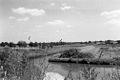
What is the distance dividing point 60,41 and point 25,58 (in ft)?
3.33

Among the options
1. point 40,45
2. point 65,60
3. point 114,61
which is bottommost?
point 65,60

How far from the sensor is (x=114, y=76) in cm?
311

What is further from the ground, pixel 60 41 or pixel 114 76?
pixel 60 41

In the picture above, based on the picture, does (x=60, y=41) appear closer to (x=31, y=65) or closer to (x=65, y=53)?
(x=31, y=65)

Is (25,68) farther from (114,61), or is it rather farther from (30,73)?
(114,61)

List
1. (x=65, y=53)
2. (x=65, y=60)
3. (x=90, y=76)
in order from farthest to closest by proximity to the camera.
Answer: (x=65, y=53), (x=65, y=60), (x=90, y=76)

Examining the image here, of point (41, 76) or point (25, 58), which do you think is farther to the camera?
point (25, 58)

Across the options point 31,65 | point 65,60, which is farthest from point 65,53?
point 31,65

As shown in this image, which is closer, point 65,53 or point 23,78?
point 23,78

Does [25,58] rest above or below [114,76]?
above

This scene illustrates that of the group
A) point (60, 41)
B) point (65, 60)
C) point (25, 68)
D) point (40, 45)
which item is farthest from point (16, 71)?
point (65, 60)

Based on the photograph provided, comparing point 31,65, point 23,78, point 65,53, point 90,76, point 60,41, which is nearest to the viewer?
point 90,76

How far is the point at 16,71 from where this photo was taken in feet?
12.1

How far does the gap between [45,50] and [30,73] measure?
0.65 meters
